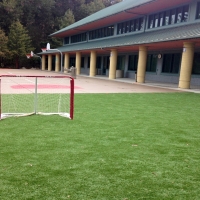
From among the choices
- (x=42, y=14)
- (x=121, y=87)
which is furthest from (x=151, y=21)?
(x=42, y=14)

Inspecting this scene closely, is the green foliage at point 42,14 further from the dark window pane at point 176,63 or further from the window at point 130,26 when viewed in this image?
the dark window pane at point 176,63

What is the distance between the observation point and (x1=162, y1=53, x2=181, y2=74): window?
23.5 m

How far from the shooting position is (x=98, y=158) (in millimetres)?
4262

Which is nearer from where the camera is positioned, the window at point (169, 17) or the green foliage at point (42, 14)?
the window at point (169, 17)

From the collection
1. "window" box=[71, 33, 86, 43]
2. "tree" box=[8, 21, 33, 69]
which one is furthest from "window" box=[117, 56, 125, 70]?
"tree" box=[8, 21, 33, 69]

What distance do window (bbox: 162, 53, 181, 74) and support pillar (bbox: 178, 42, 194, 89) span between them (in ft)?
19.8

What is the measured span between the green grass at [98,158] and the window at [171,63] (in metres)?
17.5

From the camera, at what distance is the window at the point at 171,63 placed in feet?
77.0

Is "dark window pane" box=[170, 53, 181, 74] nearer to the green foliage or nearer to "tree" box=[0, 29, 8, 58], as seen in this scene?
"tree" box=[0, 29, 8, 58]

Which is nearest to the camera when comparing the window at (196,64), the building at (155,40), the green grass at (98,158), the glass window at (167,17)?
the green grass at (98,158)

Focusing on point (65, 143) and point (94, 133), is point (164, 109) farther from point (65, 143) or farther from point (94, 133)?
point (65, 143)

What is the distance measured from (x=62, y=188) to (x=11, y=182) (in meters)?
0.75

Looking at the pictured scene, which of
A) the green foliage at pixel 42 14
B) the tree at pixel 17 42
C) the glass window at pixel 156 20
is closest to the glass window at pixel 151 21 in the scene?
the glass window at pixel 156 20

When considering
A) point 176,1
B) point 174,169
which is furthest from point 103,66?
point 174,169
